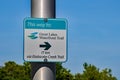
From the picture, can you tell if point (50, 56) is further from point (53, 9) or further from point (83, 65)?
point (83, 65)

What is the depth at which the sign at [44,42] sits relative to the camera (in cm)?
786

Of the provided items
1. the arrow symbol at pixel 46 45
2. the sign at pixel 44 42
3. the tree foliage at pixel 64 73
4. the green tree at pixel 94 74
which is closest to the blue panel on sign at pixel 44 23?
the sign at pixel 44 42

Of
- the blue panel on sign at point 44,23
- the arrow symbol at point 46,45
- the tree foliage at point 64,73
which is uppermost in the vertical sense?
the blue panel on sign at point 44,23

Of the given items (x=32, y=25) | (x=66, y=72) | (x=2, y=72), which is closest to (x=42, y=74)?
(x=32, y=25)

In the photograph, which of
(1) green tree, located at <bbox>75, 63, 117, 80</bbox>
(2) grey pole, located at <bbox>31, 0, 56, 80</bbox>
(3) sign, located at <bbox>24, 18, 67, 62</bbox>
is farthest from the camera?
(1) green tree, located at <bbox>75, 63, 117, 80</bbox>

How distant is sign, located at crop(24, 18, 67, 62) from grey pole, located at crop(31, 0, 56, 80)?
0.07 m

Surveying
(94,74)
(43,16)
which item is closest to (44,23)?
(43,16)

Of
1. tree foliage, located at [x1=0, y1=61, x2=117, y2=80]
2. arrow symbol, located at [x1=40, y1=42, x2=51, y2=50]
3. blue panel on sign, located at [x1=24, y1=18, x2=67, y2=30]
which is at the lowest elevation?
tree foliage, located at [x1=0, y1=61, x2=117, y2=80]

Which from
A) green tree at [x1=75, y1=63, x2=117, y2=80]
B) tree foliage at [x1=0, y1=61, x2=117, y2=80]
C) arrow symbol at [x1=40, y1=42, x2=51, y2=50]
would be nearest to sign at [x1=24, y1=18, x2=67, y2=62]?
arrow symbol at [x1=40, y1=42, x2=51, y2=50]

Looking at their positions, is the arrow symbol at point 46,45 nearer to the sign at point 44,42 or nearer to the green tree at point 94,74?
the sign at point 44,42

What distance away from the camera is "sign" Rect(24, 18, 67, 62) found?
25.8 ft

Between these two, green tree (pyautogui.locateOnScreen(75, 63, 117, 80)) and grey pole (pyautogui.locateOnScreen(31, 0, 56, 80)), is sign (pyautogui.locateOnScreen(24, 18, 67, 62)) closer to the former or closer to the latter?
grey pole (pyautogui.locateOnScreen(31, 0, 56, 80))

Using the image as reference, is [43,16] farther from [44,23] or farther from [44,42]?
[44,42]

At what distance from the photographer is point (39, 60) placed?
25.8 feet
